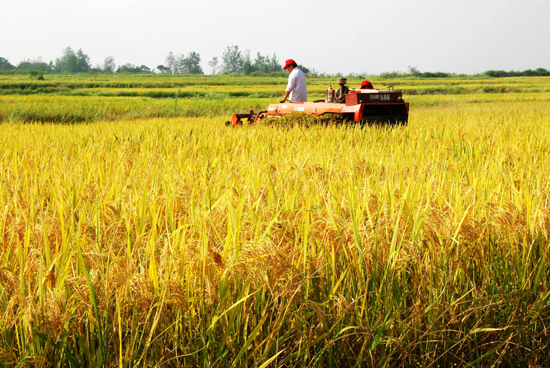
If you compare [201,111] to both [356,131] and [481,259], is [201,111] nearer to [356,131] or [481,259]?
[356,131]

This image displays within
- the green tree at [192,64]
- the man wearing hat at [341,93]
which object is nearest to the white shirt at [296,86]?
the man wearing hat at [341,93]

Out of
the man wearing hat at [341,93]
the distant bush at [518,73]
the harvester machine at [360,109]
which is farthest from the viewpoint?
the distant bush at [518,73]

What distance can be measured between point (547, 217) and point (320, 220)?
104cm

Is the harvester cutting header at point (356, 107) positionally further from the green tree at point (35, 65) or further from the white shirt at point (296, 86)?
the green tree at point (35, 65)

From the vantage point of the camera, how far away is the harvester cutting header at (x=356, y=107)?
21.3 ft

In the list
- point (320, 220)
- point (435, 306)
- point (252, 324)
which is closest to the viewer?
point (252, 324)

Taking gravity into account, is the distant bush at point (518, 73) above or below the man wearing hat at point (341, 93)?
above

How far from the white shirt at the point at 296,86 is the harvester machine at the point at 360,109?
567mm

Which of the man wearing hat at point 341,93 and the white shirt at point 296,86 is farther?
the white shirt at point 296,86

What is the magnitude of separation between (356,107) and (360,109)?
0.07m

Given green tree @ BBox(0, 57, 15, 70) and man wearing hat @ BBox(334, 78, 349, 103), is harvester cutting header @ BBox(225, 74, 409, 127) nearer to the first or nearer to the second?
man wearing hat @ BBox(334, 78, 349, 103)

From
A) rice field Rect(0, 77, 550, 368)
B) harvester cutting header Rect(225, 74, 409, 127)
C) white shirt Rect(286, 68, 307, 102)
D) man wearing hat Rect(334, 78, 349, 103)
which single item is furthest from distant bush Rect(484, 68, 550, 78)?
rice field Rect(0, 77, 550, 368)

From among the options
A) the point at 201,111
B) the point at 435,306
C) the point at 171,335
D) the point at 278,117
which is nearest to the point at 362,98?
the point at 278,117

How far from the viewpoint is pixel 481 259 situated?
1633 mm
